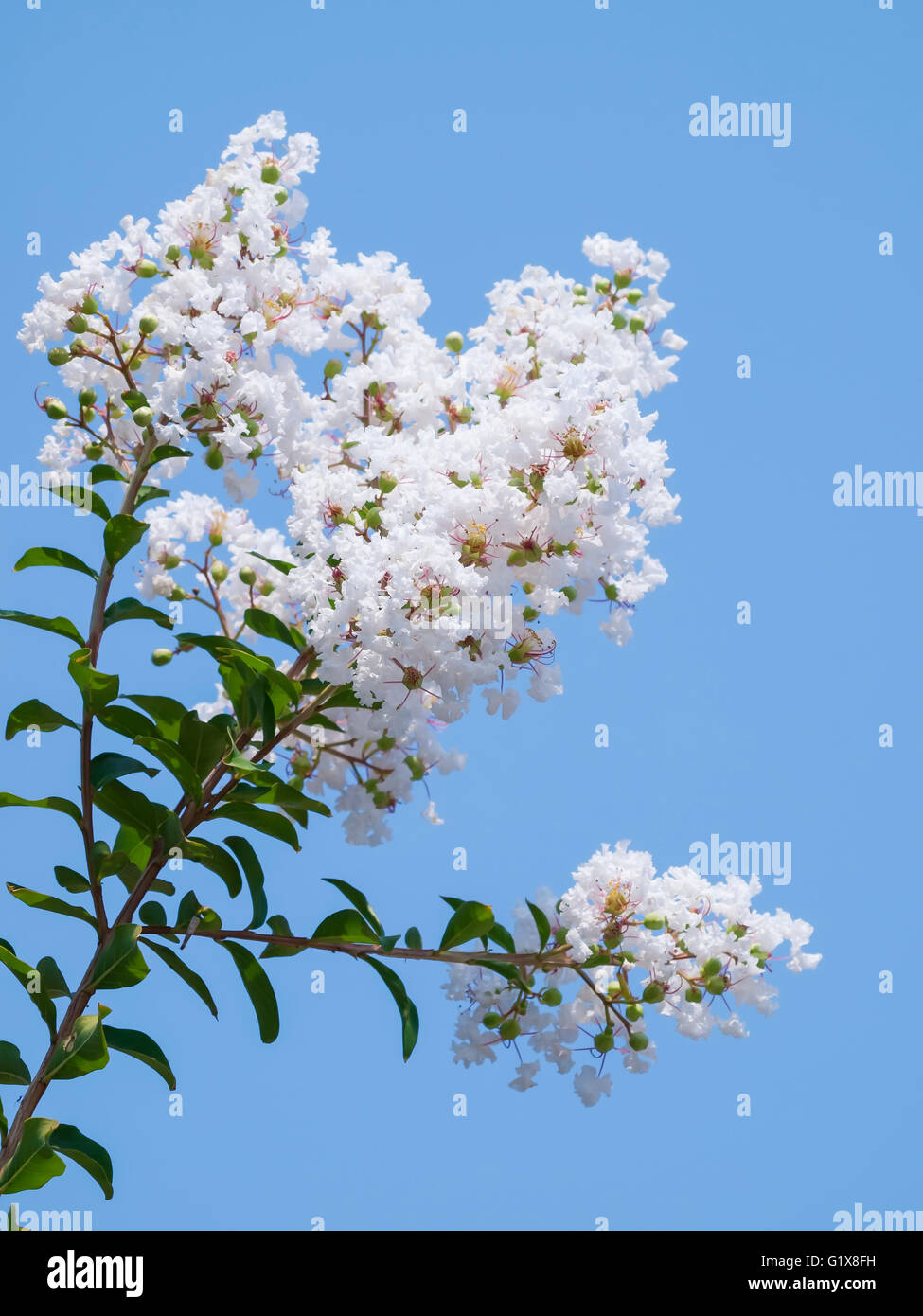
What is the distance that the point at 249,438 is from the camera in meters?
2.91

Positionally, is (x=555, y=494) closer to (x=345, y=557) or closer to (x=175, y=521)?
(x=345, y=557)

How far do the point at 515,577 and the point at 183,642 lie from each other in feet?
3.33

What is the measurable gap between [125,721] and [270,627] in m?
0.38

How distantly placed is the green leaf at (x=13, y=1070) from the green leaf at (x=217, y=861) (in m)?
0.52

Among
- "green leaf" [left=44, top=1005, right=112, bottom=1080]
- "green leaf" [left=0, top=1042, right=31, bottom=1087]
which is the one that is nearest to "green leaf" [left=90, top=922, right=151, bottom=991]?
"green leaf" [left=44, top=1005, right=112, bottom=1080]

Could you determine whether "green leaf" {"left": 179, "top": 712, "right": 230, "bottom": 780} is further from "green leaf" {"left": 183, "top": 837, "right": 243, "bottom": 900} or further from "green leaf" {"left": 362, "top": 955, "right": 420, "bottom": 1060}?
"green leaf" {"left": 362, "top": 955, "right": 420, "bottom": 1060}

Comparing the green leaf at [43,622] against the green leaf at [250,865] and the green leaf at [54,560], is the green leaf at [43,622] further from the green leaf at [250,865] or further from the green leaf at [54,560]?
the green leaf at [250,865]

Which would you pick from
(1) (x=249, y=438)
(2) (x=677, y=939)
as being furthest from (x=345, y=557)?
(2) (x=677, y=939)

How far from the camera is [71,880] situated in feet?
9.15

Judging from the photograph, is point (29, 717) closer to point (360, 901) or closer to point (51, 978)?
point (51, 978)

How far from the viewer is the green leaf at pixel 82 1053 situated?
8.25ft

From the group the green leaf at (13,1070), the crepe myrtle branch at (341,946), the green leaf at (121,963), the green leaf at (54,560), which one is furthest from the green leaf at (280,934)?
the green leaf at (54,560)

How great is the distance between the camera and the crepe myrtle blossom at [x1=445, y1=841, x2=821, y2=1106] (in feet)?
9.50

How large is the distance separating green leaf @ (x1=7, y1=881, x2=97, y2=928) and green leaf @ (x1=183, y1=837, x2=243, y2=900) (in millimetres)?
239
